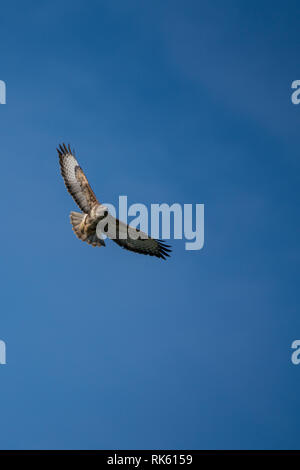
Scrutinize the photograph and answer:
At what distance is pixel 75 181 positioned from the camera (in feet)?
53.3

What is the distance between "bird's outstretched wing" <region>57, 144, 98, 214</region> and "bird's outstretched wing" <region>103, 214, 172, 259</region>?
0.67 meters

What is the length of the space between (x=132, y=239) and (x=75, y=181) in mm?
2117

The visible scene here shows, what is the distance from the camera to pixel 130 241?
16.9 m

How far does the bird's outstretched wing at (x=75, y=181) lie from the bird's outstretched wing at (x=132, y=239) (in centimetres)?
67

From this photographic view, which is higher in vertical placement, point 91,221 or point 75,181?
point 75,181

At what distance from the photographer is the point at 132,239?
1680cm

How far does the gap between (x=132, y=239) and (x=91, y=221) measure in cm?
167

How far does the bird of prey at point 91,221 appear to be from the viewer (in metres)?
15.5

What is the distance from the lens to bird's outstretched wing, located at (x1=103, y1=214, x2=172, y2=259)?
16172 millimetres

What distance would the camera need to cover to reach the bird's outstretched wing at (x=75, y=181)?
1567cm

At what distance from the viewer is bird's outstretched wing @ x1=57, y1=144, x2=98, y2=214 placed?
15.7m

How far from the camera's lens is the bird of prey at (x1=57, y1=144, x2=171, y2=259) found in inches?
611
